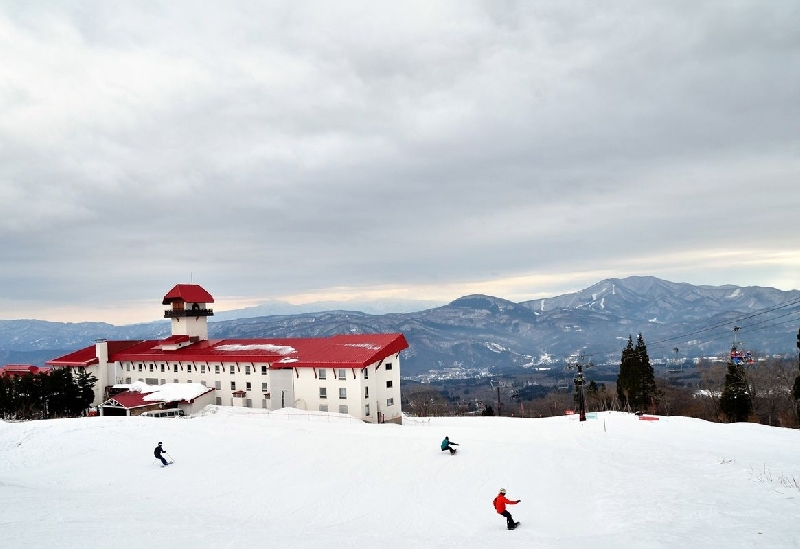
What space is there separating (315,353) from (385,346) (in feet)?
27.8

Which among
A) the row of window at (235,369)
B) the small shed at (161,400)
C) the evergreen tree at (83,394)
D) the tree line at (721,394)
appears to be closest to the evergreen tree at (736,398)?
the tree line at (721,394)

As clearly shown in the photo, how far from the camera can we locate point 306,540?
15.7 m

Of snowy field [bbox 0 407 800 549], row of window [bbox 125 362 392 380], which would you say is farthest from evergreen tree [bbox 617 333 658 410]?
row of window [bbox 125 362 392 380]

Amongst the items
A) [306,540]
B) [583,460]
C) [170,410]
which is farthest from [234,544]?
[170,410]

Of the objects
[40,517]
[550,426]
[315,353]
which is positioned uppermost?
[315,353]

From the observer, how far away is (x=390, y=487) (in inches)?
948

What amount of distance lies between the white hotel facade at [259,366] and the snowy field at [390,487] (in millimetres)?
13599

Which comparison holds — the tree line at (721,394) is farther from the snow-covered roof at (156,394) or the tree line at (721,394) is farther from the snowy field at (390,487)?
the snow-covered roof at (156,394)

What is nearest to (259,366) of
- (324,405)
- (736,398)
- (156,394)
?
(324,405)

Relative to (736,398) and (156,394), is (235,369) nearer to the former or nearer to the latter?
(156,394)

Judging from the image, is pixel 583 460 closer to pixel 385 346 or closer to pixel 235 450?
pixel 235 450

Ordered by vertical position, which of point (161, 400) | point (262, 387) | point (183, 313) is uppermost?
point (183, 313)

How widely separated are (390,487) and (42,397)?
5268 cm

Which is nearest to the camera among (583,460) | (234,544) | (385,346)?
(234,544)
